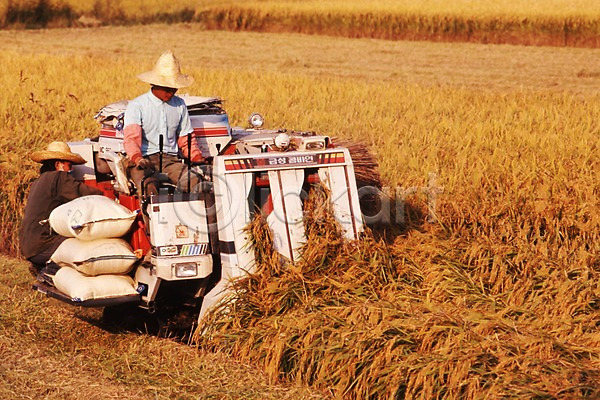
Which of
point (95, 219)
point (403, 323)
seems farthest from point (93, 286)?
point (403, 323)

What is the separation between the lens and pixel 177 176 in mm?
7754

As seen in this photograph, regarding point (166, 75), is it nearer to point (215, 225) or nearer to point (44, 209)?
point (44, 209)

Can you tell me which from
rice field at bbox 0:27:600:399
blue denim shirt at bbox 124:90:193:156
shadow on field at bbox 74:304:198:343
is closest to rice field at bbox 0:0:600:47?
rice field at bbox 0:27:600:399

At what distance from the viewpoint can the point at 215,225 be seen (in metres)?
7.06

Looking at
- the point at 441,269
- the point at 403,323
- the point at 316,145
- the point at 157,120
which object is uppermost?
the point at 157,120

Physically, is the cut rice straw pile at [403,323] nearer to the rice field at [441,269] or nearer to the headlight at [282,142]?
the rice field at [441,269]

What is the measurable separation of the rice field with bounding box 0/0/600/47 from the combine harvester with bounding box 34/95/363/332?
82.5 feet

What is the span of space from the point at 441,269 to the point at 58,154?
319 cm

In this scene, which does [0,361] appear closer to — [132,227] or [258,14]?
[132,227]

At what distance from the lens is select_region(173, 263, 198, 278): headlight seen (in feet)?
22.7

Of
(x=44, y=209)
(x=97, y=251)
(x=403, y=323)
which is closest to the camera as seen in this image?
(x=403, y=323)

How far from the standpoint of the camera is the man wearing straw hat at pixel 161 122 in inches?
308

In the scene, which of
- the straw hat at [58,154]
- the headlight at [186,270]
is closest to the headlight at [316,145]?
the headlight at [186,270]

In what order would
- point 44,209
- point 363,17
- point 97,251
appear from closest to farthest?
point 97,251, point 44,209, point 363,17
